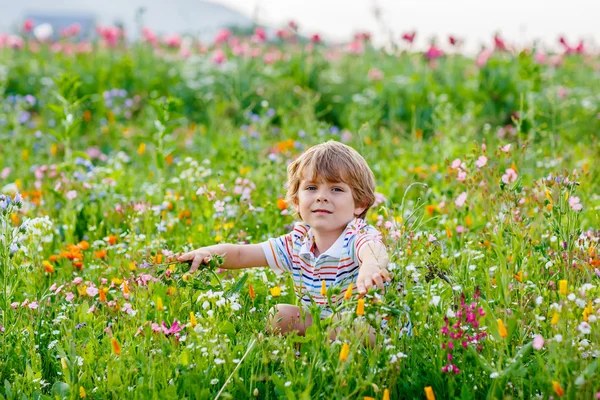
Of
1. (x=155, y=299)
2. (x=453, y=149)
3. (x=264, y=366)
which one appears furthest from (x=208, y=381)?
(x=453, y=149)

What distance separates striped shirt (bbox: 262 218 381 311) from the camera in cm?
311

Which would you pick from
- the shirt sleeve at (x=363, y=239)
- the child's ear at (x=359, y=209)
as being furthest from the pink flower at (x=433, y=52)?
the shirt sleeve at (x=363, y=239)

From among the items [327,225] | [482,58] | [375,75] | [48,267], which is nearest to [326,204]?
[327,225]

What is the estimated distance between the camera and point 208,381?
2645 millimetres

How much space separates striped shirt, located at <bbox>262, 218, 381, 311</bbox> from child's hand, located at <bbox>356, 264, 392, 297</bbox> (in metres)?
0.24

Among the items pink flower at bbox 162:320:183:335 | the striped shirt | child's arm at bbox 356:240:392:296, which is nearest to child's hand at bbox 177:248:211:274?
pink flower at bbox 162:320:183:335

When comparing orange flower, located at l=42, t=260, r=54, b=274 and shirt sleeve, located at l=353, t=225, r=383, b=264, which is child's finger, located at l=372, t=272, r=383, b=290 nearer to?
shirt sleeve, located at l=353, t=225, r=383, b=264

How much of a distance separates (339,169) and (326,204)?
15 centimetres

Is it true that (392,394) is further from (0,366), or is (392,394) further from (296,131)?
(296,131)

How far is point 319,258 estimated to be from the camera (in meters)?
3.18

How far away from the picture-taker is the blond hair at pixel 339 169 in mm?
3129

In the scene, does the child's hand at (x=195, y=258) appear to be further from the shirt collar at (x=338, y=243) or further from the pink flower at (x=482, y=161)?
the pink flower at (x=482, y=161)

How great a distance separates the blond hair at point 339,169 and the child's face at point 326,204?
3 cm

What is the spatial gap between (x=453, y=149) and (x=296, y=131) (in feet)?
5.65
